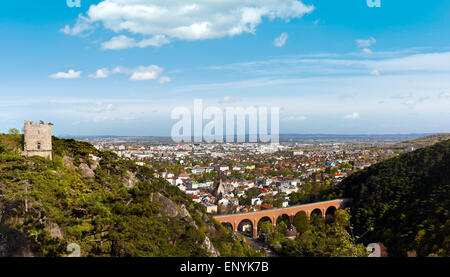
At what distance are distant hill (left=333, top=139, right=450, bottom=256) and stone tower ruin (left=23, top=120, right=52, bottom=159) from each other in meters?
17.2

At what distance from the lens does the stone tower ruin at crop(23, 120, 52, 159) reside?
1216cm

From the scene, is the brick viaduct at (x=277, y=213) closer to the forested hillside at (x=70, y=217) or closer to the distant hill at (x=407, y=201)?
the distant hill at (x=407, y=201)

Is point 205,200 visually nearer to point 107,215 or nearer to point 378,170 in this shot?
point 378,170

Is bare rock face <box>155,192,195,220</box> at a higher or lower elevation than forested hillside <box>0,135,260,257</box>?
lower

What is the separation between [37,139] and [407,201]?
25.4 meters

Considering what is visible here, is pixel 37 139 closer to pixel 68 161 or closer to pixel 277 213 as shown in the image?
pixel 68 161

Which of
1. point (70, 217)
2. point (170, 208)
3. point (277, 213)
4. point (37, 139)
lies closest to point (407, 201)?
point (277, 213)

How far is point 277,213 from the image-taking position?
28.0m

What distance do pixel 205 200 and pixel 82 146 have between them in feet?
63.8

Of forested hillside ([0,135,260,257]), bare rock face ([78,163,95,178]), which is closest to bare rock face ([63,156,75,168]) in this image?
bare rock face ([78,163,95,178])

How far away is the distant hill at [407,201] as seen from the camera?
60.2 feet

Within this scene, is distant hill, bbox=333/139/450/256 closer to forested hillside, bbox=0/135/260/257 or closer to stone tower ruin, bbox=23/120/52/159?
forested hillside, bbox=0/135/260/257

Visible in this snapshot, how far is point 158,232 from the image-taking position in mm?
10430

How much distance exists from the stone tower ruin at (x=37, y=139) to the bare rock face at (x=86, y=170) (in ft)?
5.91
